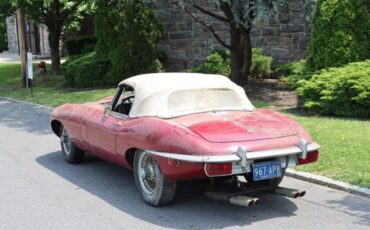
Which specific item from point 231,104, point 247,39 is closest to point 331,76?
point 247,39

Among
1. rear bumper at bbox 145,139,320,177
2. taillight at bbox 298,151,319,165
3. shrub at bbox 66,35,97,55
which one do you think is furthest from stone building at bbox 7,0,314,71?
rear bumper at bbox 145,139,320,177

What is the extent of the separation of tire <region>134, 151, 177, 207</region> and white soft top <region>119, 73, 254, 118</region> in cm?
53

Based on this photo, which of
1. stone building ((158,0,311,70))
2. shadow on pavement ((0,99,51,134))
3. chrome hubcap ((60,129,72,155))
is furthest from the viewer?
stone building ((158,0,311,70))

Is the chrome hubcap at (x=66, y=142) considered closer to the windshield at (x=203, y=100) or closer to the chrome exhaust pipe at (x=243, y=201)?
the windshield at (x=203, y=100)

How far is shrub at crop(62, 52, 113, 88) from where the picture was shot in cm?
1828

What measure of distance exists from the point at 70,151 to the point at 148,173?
2.43 meters

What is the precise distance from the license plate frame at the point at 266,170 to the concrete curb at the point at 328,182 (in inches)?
45.6

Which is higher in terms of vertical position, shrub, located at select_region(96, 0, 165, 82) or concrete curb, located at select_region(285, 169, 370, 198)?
shrub, located at select_region(96, 0, 165, 82)

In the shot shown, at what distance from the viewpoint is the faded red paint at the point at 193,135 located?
5539mm

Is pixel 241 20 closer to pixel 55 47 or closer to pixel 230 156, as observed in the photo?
pixel 230 156

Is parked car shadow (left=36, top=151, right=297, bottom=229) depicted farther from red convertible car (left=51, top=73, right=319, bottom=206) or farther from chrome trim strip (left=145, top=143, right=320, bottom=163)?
chrome trim strip (left=145, top=143, right=320, bottom=163)

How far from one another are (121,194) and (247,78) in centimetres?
928

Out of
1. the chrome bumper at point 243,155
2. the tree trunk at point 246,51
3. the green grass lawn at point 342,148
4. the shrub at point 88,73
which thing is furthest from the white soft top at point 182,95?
the shrub at point 88,73

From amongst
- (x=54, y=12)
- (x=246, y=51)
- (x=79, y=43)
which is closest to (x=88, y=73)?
(x=54, y=12)
